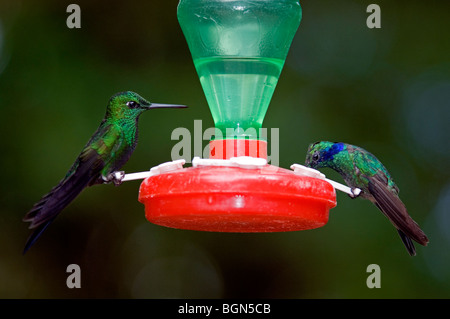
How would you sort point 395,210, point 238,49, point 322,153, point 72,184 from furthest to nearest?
1. point 322,153
2. point 395,210
3. point 238,49
4. point 72,184

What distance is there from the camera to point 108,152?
14.2ft

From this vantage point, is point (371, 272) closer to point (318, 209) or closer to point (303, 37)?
point (303, 37)

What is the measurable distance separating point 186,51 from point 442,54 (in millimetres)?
2362

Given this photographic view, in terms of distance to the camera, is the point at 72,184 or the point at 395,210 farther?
the point at 395,210

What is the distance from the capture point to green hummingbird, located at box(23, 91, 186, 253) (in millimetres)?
3920

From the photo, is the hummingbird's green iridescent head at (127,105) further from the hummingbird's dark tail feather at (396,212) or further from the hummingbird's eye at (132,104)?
the hummingbird's dark tail feather at (396,212)

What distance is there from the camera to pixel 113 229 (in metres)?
6.89

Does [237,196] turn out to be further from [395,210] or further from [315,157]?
[315,157]

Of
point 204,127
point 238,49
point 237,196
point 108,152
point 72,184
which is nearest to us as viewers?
point 237,196

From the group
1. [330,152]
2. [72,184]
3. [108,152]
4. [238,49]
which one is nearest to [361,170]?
[330,152]

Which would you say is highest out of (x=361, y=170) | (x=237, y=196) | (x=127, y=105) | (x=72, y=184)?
(x=127, y=105)

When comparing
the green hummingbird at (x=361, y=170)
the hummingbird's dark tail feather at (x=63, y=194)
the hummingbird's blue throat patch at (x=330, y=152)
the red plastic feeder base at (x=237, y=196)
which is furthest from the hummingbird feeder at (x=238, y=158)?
the hummingbird's blue throat patch at (x=330, y=152)

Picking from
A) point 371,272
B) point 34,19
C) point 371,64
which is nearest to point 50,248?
point 34,19

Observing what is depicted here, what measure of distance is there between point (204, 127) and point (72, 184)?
2.46m
